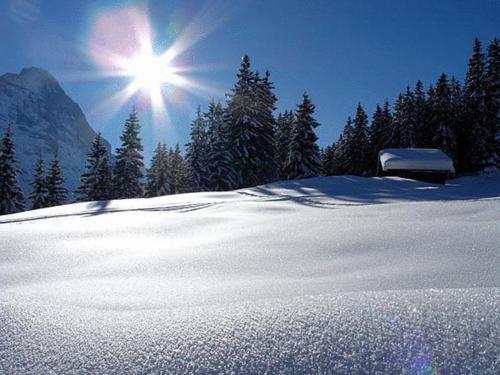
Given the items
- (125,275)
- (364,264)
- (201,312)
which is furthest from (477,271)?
(125,275)

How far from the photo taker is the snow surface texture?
1.00m

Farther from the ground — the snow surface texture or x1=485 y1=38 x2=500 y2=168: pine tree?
x1=485 y1=38 x2=500 y2=168: pine tree

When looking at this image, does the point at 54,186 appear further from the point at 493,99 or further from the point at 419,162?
the point at 493,99

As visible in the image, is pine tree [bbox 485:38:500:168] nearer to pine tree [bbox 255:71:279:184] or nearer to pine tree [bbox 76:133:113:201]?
pine tree [bbox 255:71:279:184]

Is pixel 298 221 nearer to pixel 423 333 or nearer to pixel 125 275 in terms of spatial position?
pixel 125 275

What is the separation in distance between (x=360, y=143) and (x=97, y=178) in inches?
1195

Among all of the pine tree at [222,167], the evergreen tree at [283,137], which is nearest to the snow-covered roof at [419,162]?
the pine tree at [222,167]

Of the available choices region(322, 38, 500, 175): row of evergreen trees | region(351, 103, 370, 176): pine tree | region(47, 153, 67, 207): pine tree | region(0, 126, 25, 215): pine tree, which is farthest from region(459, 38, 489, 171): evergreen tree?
region(0, 126, 25, 215): pine tree

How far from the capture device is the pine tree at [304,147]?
31531 mm

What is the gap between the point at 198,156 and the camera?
36000 mm

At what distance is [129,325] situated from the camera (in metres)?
1.28

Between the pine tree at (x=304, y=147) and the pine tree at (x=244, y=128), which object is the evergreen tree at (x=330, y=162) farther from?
the pine tree at (x=244, y=128)

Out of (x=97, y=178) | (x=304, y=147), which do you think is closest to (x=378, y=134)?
(x=304, y=147)

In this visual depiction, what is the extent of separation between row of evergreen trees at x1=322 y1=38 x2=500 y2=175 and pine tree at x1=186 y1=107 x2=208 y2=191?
1846 centimetres
